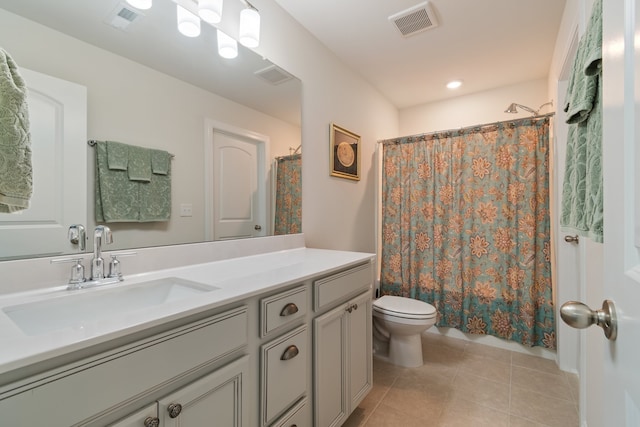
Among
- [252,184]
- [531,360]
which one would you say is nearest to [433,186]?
[531,360]

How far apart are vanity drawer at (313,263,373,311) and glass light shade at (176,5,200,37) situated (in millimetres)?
1255

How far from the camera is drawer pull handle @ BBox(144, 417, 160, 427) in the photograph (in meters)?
0.63

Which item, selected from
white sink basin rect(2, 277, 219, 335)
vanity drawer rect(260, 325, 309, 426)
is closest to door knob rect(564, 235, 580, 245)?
vanity drawer rect(260, 325, 309, 426)

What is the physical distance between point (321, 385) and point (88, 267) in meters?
0.99

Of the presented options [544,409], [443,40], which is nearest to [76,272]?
[544,409]

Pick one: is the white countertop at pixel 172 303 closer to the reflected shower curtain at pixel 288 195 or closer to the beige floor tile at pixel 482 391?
the reflected shower curtain at pixel 288 195

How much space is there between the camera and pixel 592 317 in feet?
1.59

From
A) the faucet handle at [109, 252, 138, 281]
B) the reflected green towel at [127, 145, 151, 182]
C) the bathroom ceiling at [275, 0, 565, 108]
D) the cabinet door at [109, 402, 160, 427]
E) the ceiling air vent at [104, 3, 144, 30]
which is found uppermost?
the bathroom ceiling at [275, 0, 565, 108]

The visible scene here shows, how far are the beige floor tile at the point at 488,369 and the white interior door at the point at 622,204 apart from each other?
5.50 ft

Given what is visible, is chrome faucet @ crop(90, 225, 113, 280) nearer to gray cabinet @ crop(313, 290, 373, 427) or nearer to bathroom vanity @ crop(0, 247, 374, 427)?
bathroom vanity @ crop(0, 247, 374, 427)

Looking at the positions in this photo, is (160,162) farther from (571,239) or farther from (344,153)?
(571,239)

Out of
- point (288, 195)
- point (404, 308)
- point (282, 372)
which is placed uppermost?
point (288, 195)

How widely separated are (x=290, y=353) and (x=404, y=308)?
4.08 feet

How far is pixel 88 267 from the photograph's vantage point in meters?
0.98
